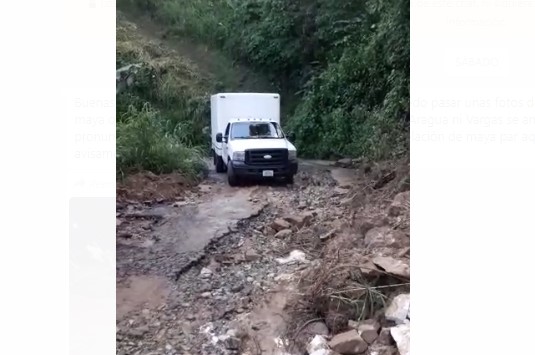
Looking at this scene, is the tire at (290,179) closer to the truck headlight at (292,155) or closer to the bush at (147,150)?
the truck headlight at (292,155)

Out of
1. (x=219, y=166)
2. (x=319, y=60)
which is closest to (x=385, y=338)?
(x=219, y=166)

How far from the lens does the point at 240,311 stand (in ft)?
14.3

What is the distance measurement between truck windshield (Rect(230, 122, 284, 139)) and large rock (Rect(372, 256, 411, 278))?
5256mm

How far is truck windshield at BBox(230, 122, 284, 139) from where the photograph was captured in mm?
9344

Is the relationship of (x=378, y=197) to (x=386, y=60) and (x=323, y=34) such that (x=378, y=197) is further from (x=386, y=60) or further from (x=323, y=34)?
A: (x=323, y=34)

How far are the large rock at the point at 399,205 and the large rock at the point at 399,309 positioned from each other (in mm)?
1351

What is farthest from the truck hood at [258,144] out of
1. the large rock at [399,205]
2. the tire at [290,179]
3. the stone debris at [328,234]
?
the large rock at [399,205]

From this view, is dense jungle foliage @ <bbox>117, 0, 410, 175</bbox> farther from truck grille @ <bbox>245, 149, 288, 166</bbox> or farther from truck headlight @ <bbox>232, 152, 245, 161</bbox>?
truck headlight @ <bbox>232, 152, 245, 161</bbox>

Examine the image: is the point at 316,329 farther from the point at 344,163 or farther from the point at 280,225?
the point at 344,163
